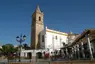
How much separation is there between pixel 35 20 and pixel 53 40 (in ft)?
33.1

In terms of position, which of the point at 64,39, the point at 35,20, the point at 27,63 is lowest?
the point at 27,63

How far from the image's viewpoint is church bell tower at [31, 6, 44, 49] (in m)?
69.4

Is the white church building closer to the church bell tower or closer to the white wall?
the white wall

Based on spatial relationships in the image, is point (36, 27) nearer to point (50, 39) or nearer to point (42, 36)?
point (42, 36)

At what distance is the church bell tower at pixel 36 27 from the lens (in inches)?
2731

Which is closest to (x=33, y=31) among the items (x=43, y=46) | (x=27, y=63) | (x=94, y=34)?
(x=43, y=46)

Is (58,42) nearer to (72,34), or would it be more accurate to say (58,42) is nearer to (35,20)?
(72,34)

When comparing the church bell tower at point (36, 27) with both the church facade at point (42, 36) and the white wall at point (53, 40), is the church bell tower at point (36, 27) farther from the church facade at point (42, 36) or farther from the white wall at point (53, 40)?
the white wall at point (53, 40)

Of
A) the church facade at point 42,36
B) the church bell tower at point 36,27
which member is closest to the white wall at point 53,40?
the church facade at point 42,36

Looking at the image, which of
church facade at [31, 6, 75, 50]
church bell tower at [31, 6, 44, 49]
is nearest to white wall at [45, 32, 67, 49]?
church facade at [31, 6, 75, 50]

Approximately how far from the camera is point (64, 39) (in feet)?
238

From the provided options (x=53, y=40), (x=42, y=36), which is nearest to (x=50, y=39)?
(x=53, y=40)

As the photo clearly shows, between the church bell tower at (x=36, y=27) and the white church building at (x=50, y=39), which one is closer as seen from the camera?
the white church building at (x=50, y=39)

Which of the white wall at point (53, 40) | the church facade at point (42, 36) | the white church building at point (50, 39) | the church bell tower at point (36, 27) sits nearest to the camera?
the white church building at point (50, 39)
